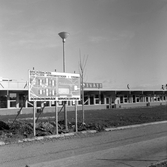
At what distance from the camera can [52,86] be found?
12.2m

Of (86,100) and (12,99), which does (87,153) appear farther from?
(12,99)

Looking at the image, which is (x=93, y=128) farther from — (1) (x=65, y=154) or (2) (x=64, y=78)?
(1) (x=65, y=154)

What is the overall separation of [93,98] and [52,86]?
29.7 m

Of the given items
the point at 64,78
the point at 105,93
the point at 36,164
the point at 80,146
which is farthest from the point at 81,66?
the point at 105,93

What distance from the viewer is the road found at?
6.56 metres

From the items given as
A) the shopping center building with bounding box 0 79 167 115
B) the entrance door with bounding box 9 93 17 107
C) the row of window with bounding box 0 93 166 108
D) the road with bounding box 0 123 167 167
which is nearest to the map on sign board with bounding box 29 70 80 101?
the row of window with bounding box 0 93 166 108

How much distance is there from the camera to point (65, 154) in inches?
301

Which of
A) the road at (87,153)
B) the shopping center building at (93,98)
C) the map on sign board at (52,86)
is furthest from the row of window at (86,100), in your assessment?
the road at (87,153)

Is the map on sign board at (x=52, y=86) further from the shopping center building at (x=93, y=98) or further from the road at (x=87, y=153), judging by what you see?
the road at (x=87, y=153)

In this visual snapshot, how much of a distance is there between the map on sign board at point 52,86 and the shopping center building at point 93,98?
83.0 inches

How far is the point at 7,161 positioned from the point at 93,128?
6.99 m

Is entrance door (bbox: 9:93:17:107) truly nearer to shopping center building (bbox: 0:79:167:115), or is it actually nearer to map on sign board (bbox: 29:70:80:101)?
shopping center building (bbox: 0:79:167:115)

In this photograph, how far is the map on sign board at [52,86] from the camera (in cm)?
1147

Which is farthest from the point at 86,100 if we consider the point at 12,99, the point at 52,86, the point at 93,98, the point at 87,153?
the point at 93,98
